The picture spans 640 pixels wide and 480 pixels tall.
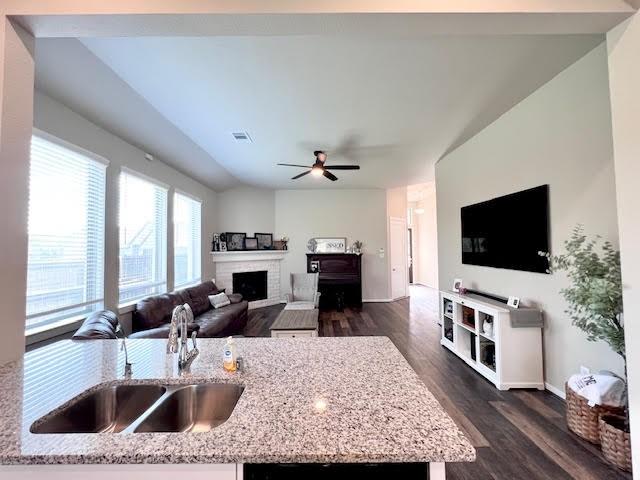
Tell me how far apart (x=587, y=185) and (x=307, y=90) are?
8.12 ft

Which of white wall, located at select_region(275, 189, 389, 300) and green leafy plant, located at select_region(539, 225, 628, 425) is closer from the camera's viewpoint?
green leafy plant, located at select_region(539, 225, 628, 425)

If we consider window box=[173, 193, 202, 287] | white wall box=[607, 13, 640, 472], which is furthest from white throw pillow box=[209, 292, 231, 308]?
white wall box=[607, 13, 640, 472]

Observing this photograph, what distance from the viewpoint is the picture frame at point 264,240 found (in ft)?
23.2

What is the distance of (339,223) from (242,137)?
12.6 ft

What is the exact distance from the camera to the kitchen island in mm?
776

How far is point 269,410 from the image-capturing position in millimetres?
963

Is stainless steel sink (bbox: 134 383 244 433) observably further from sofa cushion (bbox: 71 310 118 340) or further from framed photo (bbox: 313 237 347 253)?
framed photo (bbox: 313 237 347 253)

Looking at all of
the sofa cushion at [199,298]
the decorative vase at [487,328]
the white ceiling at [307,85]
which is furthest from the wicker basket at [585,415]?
the sofa cushion at [199,298]

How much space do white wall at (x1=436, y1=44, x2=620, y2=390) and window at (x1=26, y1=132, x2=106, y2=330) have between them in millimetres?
4367

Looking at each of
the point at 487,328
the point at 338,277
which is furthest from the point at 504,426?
the point at 338,277

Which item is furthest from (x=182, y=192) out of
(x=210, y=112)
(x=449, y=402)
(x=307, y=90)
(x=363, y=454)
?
(x=363, y=454)

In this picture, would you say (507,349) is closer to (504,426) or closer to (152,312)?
(504,426)

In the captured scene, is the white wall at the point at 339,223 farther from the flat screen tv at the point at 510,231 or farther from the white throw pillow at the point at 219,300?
the flat screen tv at the point at 510,231

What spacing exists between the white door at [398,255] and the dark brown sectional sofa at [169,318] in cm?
392
